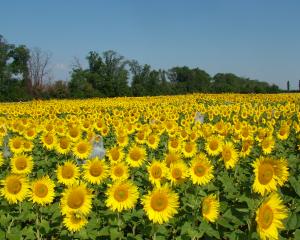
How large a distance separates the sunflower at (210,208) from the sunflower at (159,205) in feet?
1.34

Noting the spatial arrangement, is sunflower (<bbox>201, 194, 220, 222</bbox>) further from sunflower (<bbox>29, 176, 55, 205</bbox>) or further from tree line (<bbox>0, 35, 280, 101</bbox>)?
tree line (<bbox>0, 35, 280, 101</bbox>)

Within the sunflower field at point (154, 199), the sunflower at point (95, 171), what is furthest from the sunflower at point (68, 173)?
the sunflower at point (95, 171)

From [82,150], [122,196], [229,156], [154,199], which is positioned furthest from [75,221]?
[82,150]

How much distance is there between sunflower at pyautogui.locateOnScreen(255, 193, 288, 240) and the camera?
3510 mm

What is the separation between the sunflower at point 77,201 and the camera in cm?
470

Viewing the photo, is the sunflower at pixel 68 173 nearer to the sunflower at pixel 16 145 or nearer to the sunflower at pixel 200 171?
the sunflower at pixel 200 171

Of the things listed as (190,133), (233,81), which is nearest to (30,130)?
(190,133)

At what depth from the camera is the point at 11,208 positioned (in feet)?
20.3

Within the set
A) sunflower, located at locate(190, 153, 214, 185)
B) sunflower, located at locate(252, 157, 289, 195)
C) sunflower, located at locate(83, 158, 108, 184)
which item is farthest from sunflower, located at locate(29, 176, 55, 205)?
sunflower, located at locate(252, 157, 289, 195)

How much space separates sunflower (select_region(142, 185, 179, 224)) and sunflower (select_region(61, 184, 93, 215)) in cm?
70

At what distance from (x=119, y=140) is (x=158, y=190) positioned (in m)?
4.64

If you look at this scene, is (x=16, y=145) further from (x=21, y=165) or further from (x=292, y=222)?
(x=292, y=222)

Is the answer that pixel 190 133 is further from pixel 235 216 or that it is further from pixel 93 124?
pixel 235 216

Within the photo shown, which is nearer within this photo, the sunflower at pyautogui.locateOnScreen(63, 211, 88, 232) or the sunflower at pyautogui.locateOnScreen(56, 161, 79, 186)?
the sunflower at pyautogui.locateOnScreen(63, 211, 88, 232)
